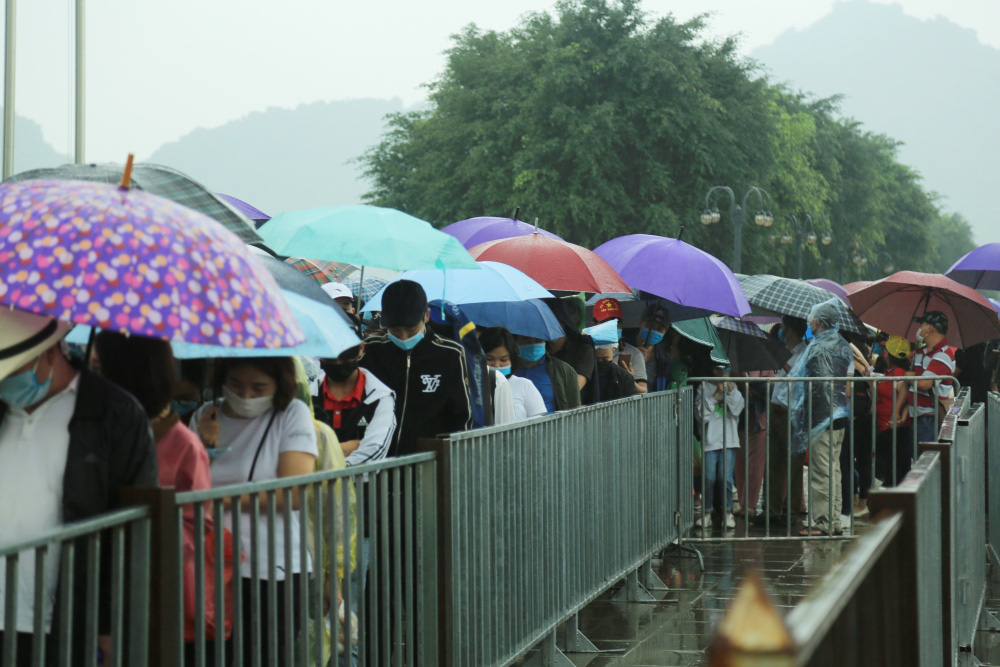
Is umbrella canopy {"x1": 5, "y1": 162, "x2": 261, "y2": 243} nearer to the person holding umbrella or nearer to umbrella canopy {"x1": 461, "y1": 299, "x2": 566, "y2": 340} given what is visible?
umbrella canopy {"x1": 461, "y1": 299, "x2": 566, "y2": 340}

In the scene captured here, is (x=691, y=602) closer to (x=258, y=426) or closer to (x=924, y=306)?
(x=258, y=426)

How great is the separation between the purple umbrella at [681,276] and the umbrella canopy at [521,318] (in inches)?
74.8

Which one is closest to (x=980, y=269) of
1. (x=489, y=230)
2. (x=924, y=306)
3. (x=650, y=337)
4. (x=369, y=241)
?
(x=924, y=306)

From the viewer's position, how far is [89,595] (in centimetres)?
312

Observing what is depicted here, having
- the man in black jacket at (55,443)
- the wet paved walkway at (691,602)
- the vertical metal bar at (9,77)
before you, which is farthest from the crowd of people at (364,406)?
the vertical metal bar at (9,77)

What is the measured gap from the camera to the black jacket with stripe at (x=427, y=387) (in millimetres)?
6789

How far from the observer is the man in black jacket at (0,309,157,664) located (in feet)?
10.9

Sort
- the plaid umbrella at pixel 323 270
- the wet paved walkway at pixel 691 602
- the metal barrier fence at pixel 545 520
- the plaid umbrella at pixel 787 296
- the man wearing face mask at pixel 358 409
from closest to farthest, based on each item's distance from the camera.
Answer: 1. the metal barrier fence at pixel 545 520
2. the man wearing face mask at pixel 358 409
3. the wet paved walkway at pixel 691 602
4. the plaid umbrella at pixel 323 270
5. the plaid umbrella at pixel 787 296

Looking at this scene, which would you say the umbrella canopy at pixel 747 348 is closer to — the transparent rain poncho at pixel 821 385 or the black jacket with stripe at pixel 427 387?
the transparent rain poncho at pixel 821 385

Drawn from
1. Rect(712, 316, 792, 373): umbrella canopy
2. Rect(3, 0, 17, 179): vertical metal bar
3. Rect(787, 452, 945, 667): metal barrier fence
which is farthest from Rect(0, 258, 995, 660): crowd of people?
Rect(3, 0, 17, 179): vertical metal bar

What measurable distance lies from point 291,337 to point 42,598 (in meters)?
0.98

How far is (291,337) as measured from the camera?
3.61 meters

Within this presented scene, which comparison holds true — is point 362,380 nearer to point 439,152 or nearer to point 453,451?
point 453,451

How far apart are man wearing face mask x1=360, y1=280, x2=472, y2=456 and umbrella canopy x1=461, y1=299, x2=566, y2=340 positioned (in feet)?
6.69
